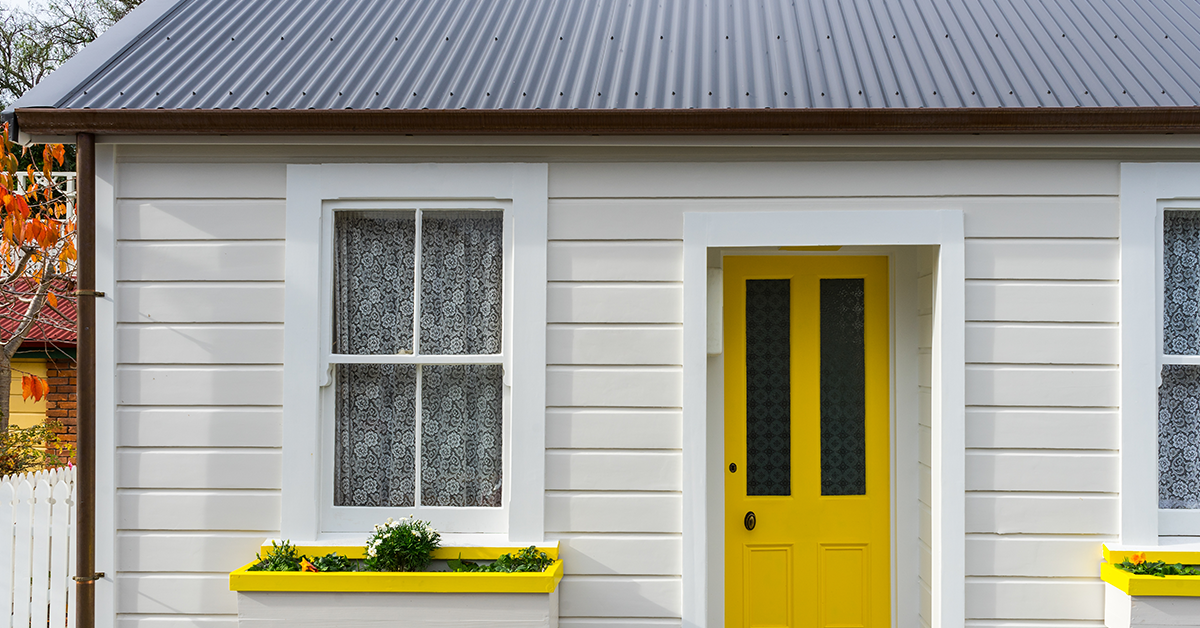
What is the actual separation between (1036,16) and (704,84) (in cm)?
206

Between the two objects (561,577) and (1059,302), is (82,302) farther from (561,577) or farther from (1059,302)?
(1059,302)

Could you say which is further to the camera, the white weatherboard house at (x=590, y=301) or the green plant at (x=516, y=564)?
the white weatherboard house at (x=590, y=301)

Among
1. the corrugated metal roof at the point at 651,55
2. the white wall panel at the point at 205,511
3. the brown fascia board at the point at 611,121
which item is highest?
the corrugated metal roof at the point at 651,55

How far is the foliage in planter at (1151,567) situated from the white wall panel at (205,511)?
3722mm

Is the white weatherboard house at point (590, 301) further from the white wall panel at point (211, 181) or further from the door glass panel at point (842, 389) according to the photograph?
the door glass panel at point (842, 389)

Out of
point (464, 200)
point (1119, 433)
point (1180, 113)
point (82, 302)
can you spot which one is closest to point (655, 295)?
point (464, 200)

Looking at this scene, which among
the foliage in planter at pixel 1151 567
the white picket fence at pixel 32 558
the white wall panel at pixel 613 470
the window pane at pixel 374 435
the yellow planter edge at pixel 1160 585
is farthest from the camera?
the white picket fence at pixel 32 558

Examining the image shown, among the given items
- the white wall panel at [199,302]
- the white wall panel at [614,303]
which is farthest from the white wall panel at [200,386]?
the white wall panel at [614,303]

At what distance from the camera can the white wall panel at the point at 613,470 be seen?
3469 millimetres

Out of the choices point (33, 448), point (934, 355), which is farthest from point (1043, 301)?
point (33, 448)

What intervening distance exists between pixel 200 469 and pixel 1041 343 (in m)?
3.83

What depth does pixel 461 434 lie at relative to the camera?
3574 millimetres

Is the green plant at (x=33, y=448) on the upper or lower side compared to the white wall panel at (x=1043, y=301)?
lower

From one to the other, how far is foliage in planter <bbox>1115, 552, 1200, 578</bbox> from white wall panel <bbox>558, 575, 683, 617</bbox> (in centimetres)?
191
